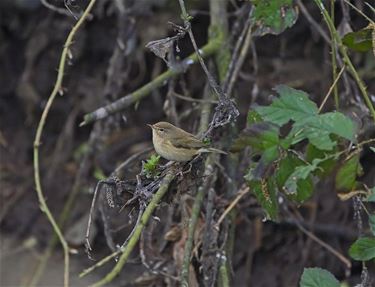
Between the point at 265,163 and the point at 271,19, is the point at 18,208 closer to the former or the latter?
the point at 271,19

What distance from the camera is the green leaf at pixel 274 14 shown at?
3.29 metres

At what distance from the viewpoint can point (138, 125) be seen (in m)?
5.86

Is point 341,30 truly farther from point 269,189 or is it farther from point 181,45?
point 181,45

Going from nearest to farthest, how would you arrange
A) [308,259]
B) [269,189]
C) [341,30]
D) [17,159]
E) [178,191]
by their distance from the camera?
[269,189] < [178,191] < [341,30] < [308,259] < [17,159]

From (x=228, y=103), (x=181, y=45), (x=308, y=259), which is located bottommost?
(x=308, y=259)

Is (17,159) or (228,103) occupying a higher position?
(228,103)

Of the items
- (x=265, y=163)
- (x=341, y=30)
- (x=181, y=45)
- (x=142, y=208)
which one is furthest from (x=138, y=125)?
(x=265, y=163)

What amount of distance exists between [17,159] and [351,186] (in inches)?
137

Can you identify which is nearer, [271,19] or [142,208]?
[142,208]

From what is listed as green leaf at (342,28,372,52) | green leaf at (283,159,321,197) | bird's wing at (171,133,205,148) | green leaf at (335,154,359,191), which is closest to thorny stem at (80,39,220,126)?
bird's wing at (171,133,205,148)

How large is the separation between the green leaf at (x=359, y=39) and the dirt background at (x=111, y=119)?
112 cm

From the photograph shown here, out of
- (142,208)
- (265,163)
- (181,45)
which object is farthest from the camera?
(181,45)

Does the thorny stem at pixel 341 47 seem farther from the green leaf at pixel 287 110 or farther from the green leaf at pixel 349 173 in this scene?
the green leaf at pixel 287 110

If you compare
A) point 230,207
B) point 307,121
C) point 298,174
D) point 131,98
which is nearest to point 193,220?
point 230,207
